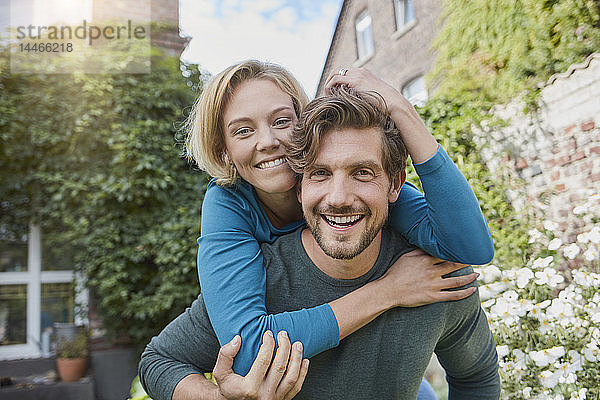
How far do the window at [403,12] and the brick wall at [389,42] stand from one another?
88 millimetres

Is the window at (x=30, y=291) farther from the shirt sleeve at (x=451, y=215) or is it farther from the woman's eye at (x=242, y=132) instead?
the shirt sleeve at (x=451, y=215)

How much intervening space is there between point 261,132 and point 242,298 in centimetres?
49

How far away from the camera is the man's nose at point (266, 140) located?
155 cm

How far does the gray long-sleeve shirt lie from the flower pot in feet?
16.3

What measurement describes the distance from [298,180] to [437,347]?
67cm

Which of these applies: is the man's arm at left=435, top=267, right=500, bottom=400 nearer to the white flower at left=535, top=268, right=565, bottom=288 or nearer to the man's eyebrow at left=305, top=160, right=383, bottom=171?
the man's eyebrow at left=305, top=160, right=383, bottom=171

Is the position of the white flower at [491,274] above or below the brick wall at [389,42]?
below

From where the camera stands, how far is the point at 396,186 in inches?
59.4

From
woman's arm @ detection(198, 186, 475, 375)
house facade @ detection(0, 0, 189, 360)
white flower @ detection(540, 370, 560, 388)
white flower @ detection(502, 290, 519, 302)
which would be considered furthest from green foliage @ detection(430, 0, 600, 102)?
house facade @ detection(0, 0, 189, 360)

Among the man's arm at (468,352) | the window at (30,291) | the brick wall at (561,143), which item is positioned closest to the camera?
the man's arm at (468,352)

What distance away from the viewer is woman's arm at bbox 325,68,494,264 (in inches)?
52.5

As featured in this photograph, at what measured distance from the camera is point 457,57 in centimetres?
541

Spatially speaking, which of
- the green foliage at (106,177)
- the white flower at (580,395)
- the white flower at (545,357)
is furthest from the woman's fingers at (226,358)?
the green foliage at (106,177)

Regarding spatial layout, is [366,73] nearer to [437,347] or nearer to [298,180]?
[298,180]
